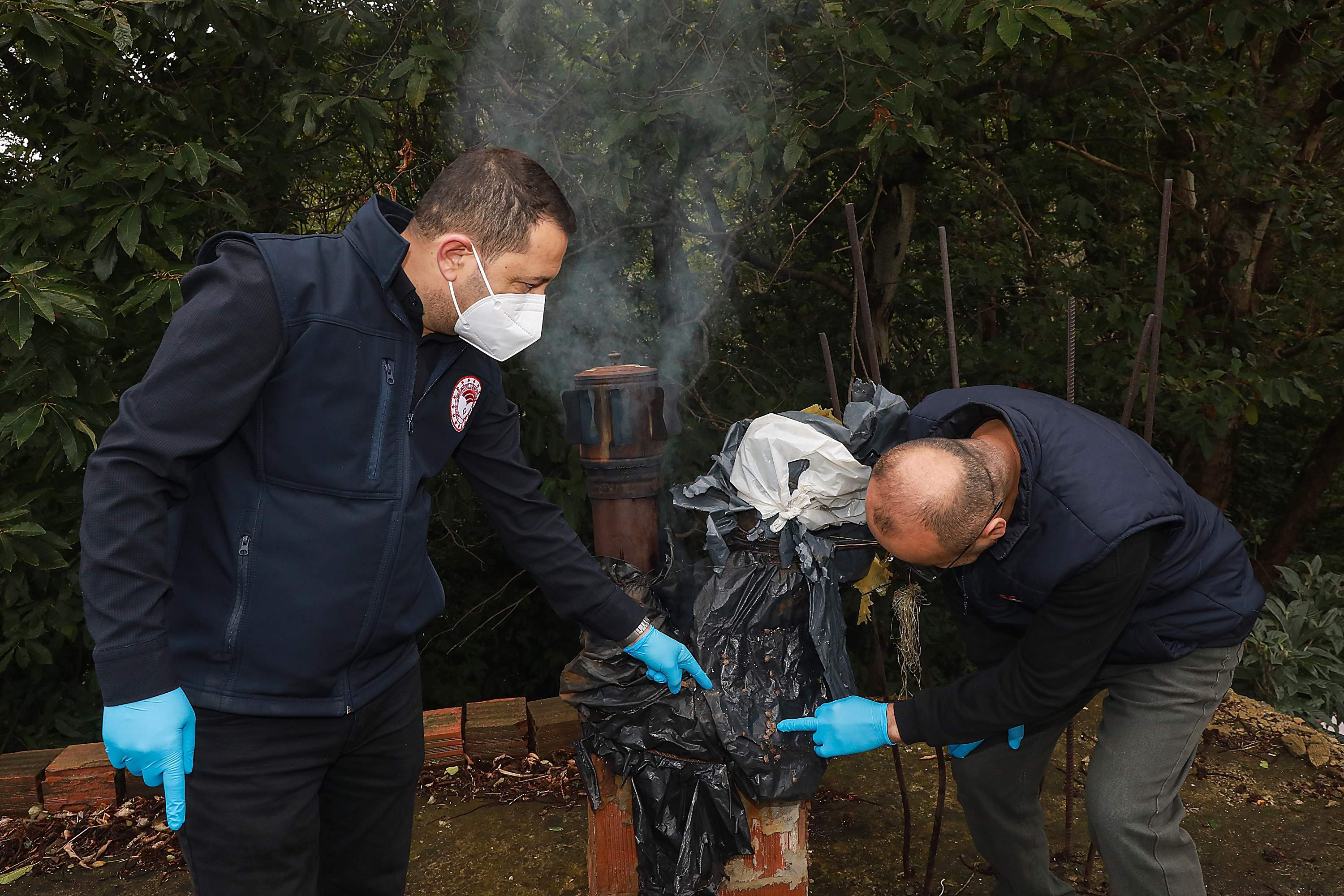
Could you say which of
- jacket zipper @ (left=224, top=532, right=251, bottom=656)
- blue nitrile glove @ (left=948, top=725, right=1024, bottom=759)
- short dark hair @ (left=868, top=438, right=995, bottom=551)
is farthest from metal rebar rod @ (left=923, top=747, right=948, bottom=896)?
jacket zipper @ (left=224, top=532, right=251, bottom=656)

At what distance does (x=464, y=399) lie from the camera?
2027 mm

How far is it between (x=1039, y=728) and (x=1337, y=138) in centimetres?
628

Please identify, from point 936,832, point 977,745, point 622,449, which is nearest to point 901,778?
point 936,832

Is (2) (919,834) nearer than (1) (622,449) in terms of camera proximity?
Result: No

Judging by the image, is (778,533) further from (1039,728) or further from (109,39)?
(109,39)

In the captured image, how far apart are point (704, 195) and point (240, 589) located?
3315mm

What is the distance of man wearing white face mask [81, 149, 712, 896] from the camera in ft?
5.00

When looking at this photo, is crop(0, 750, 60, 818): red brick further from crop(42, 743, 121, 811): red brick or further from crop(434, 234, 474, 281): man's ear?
crop(434, 234, 474, 281): man's ear

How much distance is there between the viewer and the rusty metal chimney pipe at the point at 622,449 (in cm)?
263

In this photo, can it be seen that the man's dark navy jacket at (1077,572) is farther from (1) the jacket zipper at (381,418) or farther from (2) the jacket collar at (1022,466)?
(1) the jacket zipper at (381,418)

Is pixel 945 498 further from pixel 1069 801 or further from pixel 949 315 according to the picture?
pixel 1069 801

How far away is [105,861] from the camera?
3.16 metres

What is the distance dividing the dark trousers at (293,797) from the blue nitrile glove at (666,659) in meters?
0.65

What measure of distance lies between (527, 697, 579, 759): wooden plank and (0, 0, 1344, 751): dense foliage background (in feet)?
2.82
